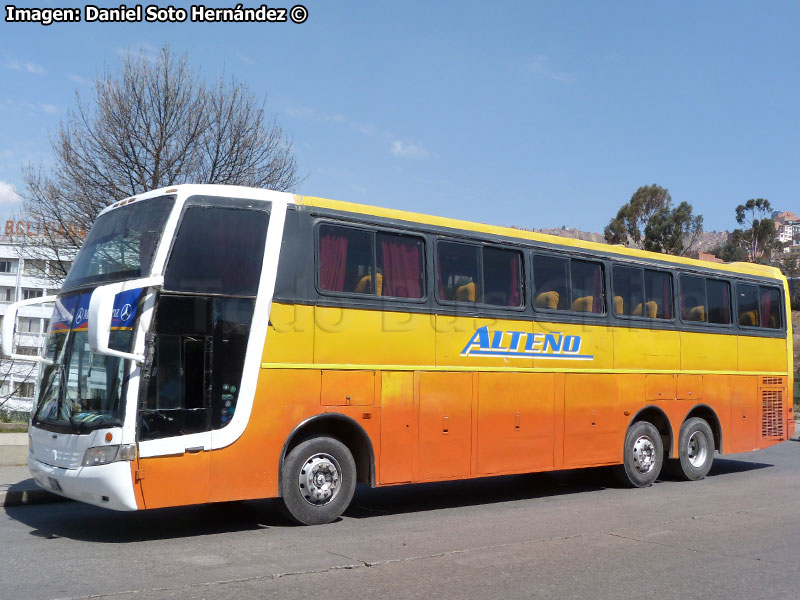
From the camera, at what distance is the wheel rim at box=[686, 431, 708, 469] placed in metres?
14.6

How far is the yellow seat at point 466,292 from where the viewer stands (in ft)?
35.7

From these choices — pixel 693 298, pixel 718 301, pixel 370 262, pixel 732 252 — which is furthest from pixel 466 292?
pixel 732 252

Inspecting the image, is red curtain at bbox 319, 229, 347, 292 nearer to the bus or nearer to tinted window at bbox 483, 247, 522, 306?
the bus

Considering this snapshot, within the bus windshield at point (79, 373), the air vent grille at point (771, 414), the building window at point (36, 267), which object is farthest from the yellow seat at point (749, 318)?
the building window at point (36, 267)

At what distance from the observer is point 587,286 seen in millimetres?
12695

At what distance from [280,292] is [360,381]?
153 cm

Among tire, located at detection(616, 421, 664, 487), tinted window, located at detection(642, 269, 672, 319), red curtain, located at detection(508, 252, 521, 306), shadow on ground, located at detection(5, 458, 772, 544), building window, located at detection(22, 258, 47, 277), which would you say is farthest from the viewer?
building window, located at detection(22, 258, 47, 277)

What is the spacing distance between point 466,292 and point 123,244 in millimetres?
4433

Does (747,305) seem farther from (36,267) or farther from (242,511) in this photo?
(36,267)

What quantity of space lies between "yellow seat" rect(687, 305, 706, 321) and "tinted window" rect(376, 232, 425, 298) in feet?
20.6

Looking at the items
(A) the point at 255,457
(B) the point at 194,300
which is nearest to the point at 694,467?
(A) the point at 255,457

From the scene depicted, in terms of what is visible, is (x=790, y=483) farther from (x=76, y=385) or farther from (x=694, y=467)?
(x=76, y=385)

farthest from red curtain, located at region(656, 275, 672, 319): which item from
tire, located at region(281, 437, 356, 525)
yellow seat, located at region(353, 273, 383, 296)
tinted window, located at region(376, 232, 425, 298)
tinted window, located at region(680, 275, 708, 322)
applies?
tire, located at region(281, 437, 356, 525)

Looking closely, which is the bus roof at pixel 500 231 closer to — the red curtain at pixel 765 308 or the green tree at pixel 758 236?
the red curtain at pixel 765 308
